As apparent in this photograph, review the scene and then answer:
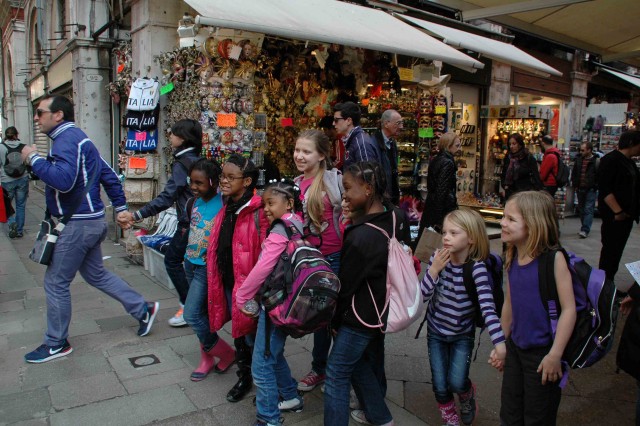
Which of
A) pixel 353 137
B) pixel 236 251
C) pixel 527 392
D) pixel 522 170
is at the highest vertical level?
pixel 353 137

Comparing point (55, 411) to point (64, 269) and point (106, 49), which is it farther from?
point (106, 49)

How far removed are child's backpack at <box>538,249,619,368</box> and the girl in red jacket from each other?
1562mm

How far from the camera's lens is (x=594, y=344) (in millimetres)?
2232

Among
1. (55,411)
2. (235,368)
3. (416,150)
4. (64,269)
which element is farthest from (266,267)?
(416,150)

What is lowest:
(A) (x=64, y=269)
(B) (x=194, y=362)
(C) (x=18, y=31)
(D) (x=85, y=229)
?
(B) (x=194, y=362)

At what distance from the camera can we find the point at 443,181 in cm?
562

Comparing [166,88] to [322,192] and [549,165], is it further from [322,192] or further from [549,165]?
[549,165]

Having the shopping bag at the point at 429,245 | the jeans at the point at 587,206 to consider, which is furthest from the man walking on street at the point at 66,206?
the jeans at the point at 587,206

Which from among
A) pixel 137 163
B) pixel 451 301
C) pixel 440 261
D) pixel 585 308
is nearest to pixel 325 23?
pixel 137 163

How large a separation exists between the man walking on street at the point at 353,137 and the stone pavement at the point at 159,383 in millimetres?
1649

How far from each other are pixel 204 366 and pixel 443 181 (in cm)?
327

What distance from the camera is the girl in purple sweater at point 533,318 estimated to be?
2.23 m

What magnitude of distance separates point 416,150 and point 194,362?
18.5ft

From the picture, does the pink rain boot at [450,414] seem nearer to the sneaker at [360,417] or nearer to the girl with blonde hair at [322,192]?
the sneaker at [360,417]
